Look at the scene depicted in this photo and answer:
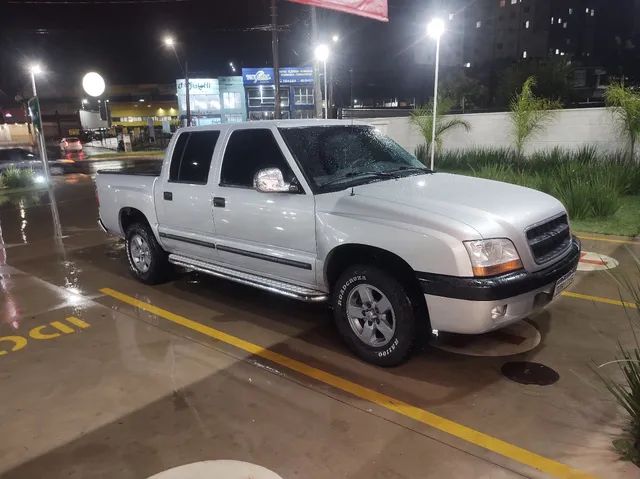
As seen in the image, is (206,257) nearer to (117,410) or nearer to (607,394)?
(117,410)

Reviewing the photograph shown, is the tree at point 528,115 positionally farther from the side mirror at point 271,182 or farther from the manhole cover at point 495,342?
the side mirror at point 271,182

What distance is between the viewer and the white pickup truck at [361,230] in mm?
3654

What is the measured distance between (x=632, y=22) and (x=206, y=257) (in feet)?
344

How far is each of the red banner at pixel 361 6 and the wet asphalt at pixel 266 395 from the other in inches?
253

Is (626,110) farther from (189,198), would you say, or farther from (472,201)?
(189,198)

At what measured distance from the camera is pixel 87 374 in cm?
426

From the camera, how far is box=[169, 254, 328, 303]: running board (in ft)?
14.8

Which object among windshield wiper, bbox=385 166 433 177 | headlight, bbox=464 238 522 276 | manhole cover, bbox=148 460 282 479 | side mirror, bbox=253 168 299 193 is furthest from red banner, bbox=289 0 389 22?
manhole cover, bbox=148 460 282 479

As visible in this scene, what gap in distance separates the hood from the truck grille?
71mm

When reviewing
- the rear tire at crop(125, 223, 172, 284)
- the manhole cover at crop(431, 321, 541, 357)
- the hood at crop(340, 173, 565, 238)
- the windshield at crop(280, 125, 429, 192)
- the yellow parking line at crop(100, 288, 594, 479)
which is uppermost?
the windshield at crop(280, 125, 429, 192)

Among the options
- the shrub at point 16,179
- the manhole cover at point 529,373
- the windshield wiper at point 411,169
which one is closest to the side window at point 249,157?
the windshield wiper at point 411,169

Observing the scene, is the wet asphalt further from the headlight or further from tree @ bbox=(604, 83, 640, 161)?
tree @ bbox=(604, 83, 640, 161)

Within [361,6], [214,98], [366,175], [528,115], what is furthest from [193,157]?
[214,98]

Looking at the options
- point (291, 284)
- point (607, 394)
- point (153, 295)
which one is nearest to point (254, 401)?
point (291, 284)
